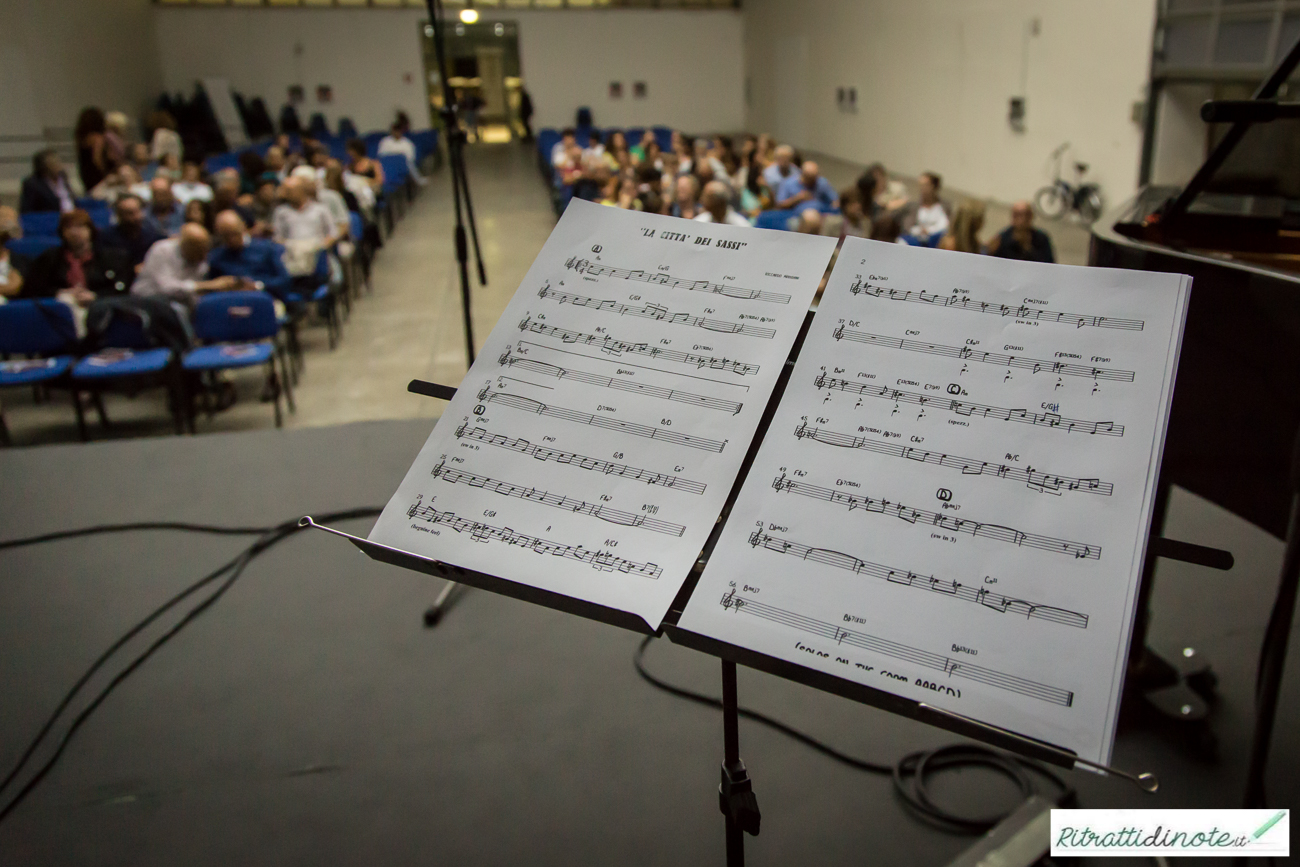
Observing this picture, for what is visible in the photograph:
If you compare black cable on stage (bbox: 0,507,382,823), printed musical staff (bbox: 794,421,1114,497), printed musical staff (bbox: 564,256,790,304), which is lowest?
black cable on stage (bbox: 0,507,382,823)

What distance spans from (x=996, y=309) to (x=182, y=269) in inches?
205

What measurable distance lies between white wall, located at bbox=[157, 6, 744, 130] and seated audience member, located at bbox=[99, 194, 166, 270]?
13113 millimetres

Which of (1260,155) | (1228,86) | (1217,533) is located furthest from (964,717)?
(1228,86)

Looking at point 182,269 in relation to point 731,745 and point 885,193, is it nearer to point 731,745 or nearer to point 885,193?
point 885,193

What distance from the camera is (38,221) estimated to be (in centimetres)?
554

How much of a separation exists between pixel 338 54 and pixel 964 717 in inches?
744

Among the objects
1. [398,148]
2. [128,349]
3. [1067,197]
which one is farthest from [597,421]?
[398,148]

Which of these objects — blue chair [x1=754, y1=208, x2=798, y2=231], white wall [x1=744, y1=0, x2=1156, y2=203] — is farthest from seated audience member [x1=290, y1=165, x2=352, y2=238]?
white wall [x1=744, y1=0, x2=1156, y2=203]

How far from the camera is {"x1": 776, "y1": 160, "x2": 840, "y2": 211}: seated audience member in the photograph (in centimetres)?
673

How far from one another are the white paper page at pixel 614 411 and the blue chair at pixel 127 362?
373cm

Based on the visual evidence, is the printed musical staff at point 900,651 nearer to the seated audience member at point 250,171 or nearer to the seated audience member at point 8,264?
the seated audience member at point 8,264

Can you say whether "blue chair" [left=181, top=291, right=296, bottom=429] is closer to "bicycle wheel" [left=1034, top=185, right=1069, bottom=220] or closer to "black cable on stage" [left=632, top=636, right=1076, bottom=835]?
"black cable on stage" [left=632, top=636, right=1076, bottom=835]

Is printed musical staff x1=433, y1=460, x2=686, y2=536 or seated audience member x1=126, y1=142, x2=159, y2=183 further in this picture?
seated audience member x1=126, y1=142, x2=159, y2=183

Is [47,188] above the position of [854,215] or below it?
above
